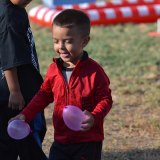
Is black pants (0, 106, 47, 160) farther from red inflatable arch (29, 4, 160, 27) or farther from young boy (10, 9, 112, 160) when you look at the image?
red inflatable arch (29, 4, 160, 27)

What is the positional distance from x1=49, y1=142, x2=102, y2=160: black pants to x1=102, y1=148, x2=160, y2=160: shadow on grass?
134cm

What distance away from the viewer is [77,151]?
3289 millimetres

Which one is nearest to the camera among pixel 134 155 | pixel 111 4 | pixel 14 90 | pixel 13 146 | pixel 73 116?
pixel 73 116

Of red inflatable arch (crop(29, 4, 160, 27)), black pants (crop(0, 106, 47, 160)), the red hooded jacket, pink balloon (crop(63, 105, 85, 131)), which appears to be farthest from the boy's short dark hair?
red inflatable arch (crop(29, 4, 160, 27))

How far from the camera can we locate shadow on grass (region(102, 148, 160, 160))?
4.62 metres

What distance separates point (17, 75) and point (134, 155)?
4.88ft

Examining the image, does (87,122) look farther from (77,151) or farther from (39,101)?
(39,101)

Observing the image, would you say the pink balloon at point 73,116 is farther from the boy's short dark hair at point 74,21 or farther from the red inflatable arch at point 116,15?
the red inflatable arch at point 116,15

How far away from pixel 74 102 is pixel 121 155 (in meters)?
1.57

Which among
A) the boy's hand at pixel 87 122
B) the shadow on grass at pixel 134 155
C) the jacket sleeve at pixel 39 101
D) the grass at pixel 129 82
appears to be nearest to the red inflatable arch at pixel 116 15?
the grass at pixel 129 82

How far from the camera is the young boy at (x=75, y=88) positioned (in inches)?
125

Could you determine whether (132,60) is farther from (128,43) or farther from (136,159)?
(136,159)

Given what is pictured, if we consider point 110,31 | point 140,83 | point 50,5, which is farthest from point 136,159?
point 50,5

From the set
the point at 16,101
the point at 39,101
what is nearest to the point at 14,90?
the point at 16,101
